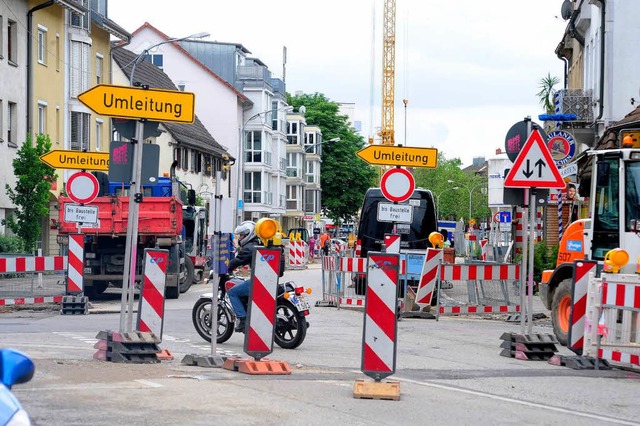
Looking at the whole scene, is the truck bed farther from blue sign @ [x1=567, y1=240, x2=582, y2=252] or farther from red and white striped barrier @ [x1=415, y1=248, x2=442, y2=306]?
blue sign @ [x1=567, y1=240, x2=582, y2=252]

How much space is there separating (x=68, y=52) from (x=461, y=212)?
118855 millimetres

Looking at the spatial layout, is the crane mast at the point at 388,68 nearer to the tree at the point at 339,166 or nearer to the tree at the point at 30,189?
the tree at the point at 339,166

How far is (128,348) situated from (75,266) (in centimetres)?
1031

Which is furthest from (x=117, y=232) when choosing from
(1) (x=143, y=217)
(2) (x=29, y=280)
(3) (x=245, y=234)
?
(3) (x=245, y=234)

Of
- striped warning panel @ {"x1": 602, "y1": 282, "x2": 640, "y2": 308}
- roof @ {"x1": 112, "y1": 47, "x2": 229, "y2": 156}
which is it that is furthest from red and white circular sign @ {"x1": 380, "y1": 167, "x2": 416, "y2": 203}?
roof @ {"x1": 112, "y1": 47, "x2": 229, "y2": 156}

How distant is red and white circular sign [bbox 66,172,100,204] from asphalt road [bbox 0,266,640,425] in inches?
244

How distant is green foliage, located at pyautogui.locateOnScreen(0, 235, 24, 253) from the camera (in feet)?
120

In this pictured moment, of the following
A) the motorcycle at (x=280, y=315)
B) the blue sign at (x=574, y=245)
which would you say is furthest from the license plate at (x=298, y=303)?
the blue sign at (x=574, y=245)

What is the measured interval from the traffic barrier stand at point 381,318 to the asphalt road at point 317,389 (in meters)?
0.33

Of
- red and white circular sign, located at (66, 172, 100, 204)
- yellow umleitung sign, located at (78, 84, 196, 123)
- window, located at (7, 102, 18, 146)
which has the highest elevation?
window, located at (7, 102, 18, 146)

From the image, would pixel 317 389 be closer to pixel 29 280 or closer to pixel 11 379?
pixel 11 379

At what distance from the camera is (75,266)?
75.7 feet

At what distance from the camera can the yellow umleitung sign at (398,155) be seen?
811 inches

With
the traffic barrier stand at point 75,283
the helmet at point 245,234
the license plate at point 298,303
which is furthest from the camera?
the traffic barrier stand at point 75,283
